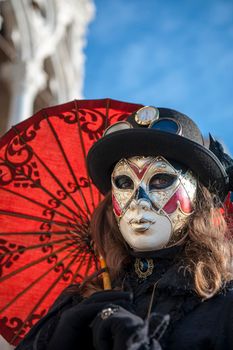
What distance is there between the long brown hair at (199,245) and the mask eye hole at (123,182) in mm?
166

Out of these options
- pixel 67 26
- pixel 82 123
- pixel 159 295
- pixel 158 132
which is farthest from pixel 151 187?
pixel 67 26

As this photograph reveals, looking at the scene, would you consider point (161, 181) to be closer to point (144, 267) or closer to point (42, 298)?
point (144, 267)

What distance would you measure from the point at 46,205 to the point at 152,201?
2.37 ft

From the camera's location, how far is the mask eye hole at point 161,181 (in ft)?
5.99

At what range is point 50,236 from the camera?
236cm

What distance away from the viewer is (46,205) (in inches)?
92.9

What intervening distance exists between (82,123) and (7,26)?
7756mm

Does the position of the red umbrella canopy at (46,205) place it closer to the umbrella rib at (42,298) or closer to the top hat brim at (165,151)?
the umbrella rib at (42,298)

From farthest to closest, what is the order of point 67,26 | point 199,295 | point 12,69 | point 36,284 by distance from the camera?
point 67,26 < point 12,69 < point 36,284 < point 199,295

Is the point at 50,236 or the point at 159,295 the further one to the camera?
the point at 50,236

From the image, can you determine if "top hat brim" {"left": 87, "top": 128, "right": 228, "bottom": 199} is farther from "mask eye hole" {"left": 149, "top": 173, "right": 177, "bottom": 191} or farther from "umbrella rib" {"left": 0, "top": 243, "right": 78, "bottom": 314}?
"umbrella rib" {"left": 0, "top": 243, "right": 78, "bottom": 314}

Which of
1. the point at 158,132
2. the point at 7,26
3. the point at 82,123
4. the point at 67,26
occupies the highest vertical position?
the point at 67,26

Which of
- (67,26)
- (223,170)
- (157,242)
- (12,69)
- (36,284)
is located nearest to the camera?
(157,242)

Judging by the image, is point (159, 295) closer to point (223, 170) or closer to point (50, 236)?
point (223, 170)
